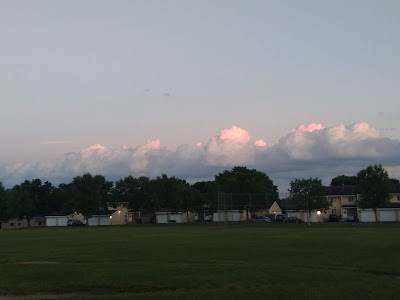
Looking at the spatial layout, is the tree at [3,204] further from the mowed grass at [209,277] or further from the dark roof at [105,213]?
the mowed grass at [209,277]

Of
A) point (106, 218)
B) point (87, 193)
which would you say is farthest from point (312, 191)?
point (106, 218)

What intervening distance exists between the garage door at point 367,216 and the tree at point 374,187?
9799 millimetres

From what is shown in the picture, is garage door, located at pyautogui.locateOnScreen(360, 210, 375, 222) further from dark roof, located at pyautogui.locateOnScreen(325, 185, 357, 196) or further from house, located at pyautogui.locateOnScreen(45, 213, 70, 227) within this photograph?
house, located at pyautogui.locateOnScreen(45, 213, 70, 227)

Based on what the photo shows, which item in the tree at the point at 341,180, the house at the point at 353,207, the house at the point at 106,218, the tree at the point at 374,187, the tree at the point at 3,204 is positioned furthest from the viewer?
the tree at the point at 341,180

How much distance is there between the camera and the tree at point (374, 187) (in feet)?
300

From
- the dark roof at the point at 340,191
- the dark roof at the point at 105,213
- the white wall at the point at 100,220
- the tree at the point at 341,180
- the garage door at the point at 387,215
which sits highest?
the tree at the point at 341,180

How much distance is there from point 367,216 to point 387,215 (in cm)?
390

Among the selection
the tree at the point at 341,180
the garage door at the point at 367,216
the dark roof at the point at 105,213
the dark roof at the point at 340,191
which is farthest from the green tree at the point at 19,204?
the tree at the point at 341,180

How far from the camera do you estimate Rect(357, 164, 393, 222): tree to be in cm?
9150

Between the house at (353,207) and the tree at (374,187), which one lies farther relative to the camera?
the house at (353,207)

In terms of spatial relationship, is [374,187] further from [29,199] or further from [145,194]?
[29,199]

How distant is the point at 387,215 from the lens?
339 ft

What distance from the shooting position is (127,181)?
138 m

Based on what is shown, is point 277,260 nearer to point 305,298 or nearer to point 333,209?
point 305,298
